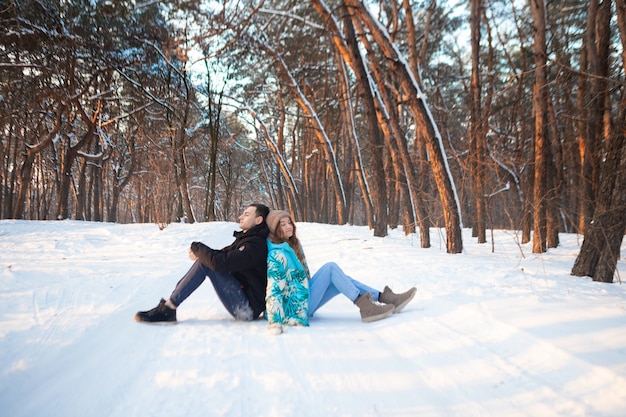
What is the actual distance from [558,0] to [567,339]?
41.9 ft

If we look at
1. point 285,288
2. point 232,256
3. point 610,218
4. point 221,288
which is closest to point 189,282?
point 221,288

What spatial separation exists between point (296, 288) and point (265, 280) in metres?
0.29

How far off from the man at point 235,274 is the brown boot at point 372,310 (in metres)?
0.88

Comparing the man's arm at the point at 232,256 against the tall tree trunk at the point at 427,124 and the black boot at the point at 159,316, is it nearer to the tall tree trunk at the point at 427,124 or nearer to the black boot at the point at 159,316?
the black boot at the point at 159,316

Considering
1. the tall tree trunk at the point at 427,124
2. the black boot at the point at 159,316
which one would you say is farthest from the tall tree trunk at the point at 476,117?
the black boot at the point at 159,316

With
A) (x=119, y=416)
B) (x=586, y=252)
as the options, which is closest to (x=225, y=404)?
(x=119, y=416)

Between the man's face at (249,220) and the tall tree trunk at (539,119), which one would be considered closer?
the man's face at (249,220)

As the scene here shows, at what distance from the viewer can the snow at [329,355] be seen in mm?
1903

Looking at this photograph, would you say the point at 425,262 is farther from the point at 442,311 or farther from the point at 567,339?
the point at 567,339

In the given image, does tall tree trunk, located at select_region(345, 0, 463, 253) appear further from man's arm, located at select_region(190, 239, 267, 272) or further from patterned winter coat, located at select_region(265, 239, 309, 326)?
man's arm, located at select_region(190, 239, 267, 272)

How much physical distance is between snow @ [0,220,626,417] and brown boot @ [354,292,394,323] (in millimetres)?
68

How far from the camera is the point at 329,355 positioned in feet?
8.33

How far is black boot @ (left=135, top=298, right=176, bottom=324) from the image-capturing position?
126 inches

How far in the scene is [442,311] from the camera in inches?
131
